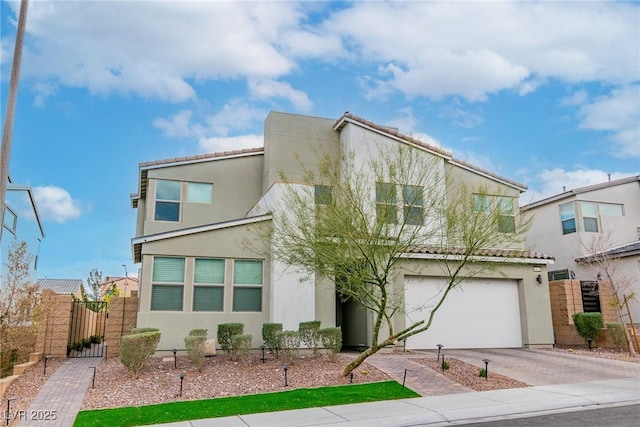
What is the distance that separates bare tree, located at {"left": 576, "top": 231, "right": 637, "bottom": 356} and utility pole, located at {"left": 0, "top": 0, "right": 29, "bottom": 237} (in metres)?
17.5

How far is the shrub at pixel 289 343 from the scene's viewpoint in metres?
12.6

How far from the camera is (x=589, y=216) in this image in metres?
22.3

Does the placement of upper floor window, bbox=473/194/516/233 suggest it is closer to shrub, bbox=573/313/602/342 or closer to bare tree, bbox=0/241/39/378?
shrub, bbox=573/313/602/342

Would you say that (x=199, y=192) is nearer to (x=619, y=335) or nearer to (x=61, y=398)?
(x=61, y=398)

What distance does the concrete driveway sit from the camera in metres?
11.7

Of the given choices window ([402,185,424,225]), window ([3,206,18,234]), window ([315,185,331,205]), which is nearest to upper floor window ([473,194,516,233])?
window ([402,185,424,225])

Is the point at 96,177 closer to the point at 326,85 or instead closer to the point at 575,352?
the point at 326,85

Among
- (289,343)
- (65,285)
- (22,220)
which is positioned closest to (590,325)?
(289,343)

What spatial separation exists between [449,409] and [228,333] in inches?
273

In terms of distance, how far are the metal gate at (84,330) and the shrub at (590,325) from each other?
55.1 ft

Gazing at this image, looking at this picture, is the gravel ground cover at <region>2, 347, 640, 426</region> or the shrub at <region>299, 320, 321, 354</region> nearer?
the gravel ground cover at <region>2, 347, 640, 426</region>

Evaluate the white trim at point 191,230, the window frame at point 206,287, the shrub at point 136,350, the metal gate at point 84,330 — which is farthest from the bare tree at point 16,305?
the window frame at point 206,287

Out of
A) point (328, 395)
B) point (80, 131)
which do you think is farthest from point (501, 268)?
point (80, 131)

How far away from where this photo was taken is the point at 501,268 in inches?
660
